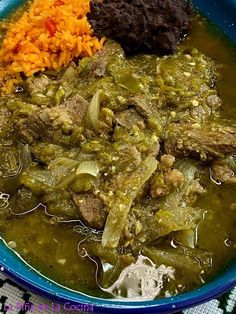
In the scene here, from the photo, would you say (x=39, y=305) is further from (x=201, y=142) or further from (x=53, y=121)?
(x=201, y=142)

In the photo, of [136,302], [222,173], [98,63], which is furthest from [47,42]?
[136,302]

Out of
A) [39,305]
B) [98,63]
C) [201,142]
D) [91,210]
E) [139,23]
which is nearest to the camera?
[39,305]

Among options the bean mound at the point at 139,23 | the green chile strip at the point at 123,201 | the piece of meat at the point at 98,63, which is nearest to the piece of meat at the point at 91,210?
the green chile strip at the point at 123,201

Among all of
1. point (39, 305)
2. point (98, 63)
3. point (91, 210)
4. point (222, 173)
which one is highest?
point (222, 173)

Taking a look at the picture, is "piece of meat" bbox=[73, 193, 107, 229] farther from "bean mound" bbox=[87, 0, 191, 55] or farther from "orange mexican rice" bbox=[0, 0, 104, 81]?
"bean mound" bbox=[87, 0, 191, 55]

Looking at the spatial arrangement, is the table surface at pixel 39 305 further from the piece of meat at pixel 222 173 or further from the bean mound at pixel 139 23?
the bean mound at pixel 139 23

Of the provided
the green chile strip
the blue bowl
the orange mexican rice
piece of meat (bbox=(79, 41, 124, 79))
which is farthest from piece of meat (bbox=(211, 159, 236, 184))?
the orange mexican rice
